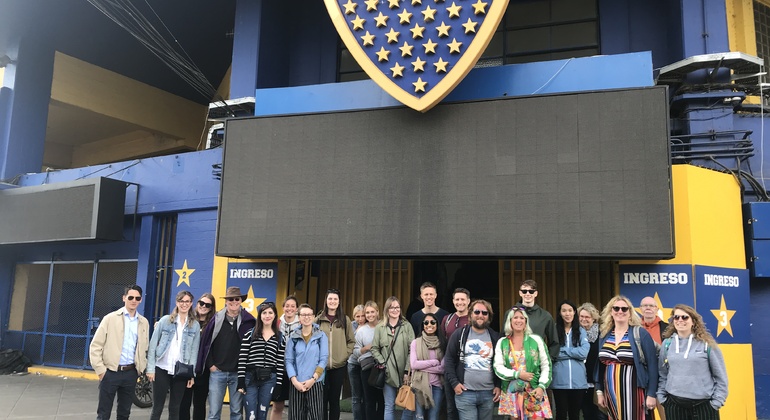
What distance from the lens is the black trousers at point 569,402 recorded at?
A: 20.4 feet

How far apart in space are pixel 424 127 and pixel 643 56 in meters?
3.33

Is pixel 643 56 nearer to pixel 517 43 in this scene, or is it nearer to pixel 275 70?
pixel 517 43

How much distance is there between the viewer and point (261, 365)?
6.32 meters

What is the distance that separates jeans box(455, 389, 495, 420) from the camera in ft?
18.9

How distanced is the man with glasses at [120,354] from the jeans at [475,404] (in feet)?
11.6

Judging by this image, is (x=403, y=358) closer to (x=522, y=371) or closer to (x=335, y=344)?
(x=335, y=344)

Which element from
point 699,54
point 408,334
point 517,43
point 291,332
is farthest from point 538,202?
point 517,43

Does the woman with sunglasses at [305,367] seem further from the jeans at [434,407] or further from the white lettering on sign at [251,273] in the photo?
the white lettering on sign at [251,273]

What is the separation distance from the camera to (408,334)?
6.63 m

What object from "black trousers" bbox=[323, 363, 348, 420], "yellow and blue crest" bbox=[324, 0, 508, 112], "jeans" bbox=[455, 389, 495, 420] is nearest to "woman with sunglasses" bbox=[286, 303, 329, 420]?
"black trousers" bbox=[323, 363, 348, 420]

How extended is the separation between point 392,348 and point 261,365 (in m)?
1.44

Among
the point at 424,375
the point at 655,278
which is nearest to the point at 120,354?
the point at 424,375

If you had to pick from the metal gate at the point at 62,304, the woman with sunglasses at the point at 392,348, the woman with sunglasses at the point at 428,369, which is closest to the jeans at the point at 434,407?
the woman with sunglasses at the point at 428,369

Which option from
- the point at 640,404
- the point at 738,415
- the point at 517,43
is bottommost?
the point at 738,415
